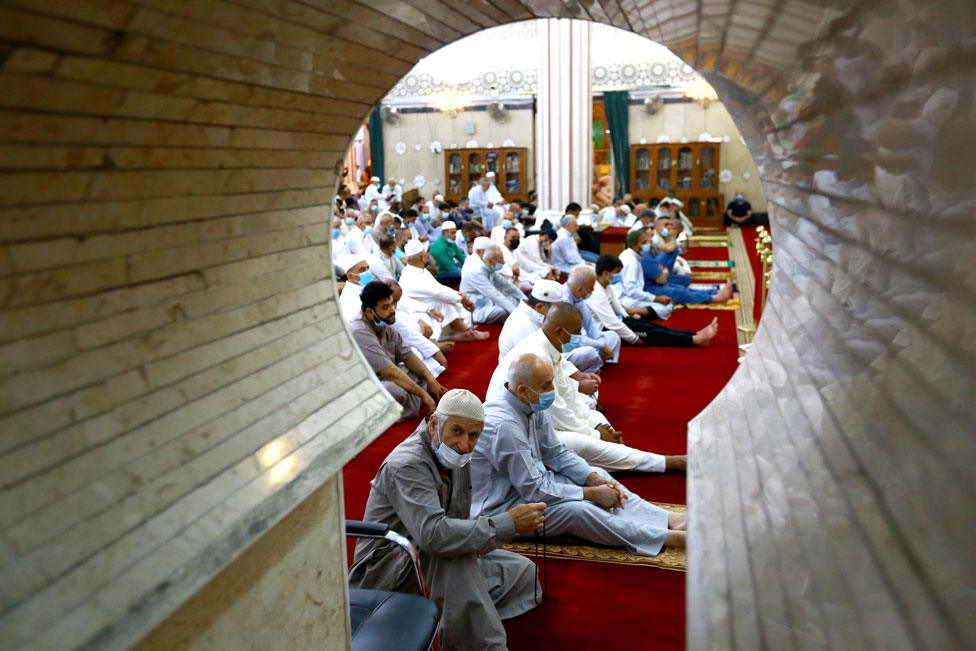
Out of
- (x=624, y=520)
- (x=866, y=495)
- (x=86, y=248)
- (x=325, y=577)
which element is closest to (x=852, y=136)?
(x=866, y=495)

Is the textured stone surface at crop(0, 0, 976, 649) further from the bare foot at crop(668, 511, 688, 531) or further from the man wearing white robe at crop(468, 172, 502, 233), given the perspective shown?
the man wearing white robe at crop(468, 172, 502, 233)

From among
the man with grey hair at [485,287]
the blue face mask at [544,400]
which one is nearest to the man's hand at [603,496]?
the blue face mask at [544,400]

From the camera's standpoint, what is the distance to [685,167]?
18.0 m

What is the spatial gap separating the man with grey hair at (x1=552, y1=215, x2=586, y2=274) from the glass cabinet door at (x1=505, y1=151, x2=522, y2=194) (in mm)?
8519

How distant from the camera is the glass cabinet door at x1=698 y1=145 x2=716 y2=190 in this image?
17.7 metres

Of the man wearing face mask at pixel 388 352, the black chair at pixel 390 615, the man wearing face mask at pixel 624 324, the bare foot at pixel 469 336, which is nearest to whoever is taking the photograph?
the black chair at pixel 390 615

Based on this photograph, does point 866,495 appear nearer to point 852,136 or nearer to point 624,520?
point 852,136

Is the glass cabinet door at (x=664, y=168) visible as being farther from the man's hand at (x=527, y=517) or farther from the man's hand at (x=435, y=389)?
the man's hand at (x=527, y=517)

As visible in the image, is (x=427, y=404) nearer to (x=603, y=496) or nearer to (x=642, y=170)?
(x=603, y=496)

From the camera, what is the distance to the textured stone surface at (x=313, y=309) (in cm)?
76

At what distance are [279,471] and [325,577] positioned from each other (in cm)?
Answer: 54

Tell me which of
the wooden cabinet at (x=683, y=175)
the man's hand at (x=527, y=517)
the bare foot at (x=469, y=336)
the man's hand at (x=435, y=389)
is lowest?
the bare foot at (x=469, y=336)

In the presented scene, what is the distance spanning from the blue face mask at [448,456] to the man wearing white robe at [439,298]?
450 centimetres

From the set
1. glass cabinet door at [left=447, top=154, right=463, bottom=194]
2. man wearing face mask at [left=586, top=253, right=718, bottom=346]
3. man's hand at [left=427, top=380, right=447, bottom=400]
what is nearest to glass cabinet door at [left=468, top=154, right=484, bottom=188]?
glass cabinet door at [left=447, top=154, right=463, bottom=194]
